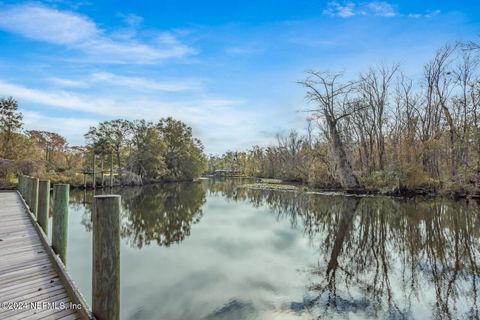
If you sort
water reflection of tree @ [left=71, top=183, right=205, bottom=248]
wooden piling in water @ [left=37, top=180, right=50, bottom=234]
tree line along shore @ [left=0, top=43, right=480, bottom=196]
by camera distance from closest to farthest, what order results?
1. wooden piling in water @ [left=37, top=180, right=50, bottom=234]
2. water reflection of tree @ [left=71, top=183, right=205, bottom=248]
3. tree line along shore @ [left=0, top=43, right=480, bottom=196]

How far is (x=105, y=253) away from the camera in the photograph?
7.27 feet

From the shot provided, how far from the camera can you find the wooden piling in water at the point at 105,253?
2.18 m

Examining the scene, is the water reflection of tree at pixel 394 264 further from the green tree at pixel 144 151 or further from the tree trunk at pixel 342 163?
the green tree at pixel 144 151

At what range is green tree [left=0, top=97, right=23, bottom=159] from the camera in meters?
22.0

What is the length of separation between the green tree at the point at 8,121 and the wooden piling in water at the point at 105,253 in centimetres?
2601

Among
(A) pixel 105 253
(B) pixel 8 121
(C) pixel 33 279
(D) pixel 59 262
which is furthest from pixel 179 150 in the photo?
(A) pixel 105 253

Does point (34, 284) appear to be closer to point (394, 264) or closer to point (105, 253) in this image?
point (105, 253)

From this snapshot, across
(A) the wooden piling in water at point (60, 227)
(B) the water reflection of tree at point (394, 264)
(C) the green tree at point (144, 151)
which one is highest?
(C) the green tree at point (144, 151)

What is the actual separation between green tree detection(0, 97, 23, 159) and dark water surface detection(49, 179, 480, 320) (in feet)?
56.6

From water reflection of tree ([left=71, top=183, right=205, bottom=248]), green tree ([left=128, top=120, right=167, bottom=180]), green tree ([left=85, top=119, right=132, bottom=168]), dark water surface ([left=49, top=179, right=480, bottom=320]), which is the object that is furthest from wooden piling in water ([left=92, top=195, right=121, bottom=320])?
green tree ([left=128, top=120, right=167, bottom=180])

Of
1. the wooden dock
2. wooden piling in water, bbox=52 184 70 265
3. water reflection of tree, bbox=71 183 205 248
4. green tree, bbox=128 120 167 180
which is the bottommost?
water reflection of tree, bbox=71 183 205 248

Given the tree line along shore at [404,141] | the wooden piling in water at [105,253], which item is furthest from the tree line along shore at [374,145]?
the wooden piling in water at [105,253]

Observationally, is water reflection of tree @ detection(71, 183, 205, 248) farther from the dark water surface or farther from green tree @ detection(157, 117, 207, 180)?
green tree @ detection(157, 117, 207, 180)

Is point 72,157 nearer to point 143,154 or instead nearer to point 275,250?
point 143,154
